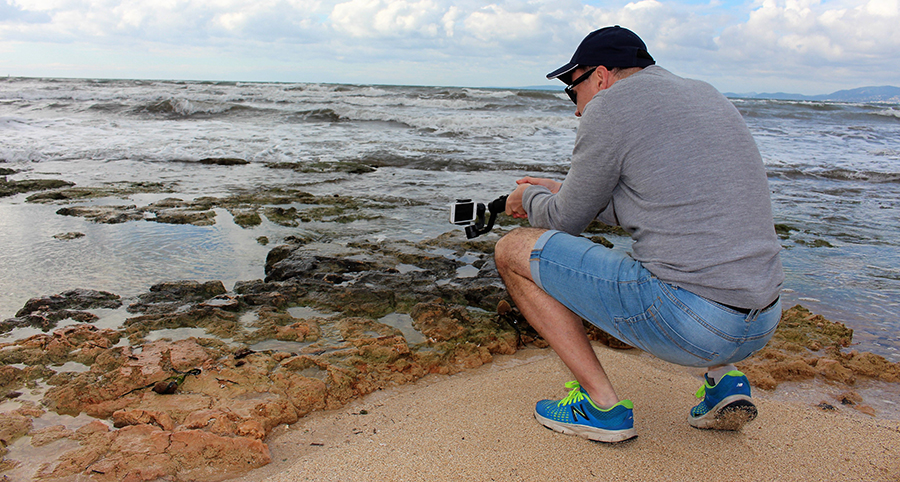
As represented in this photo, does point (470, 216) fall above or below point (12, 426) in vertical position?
above

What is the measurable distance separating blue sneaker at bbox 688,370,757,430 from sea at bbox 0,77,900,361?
1.61 m

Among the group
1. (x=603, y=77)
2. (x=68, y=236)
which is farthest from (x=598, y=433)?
(x=68, y=236)

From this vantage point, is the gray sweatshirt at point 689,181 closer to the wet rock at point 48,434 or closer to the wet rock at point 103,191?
the wet rock at point 48,434

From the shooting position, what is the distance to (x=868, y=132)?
1794cm

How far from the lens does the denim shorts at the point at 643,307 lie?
1.70 meters

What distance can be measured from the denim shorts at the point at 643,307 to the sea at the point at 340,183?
200cm

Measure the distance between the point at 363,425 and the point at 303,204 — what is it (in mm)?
4252

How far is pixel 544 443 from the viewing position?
2021 mm

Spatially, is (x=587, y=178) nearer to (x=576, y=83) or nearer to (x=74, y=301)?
(x=576, y=83)

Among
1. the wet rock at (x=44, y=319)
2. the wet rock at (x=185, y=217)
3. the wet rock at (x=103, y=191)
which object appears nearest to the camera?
the wet rock at (x=44, y=319)

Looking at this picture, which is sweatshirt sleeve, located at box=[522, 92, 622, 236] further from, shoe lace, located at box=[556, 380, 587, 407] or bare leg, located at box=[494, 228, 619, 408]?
shoe lace, located at box=[556, 380, 587, 407]

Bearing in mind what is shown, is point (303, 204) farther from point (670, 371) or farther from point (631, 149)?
point (631, 149)

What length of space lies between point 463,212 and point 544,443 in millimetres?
1060

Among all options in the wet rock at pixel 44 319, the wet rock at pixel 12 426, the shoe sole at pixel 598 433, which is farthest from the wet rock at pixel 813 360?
the wet rock at pixel 44 319
